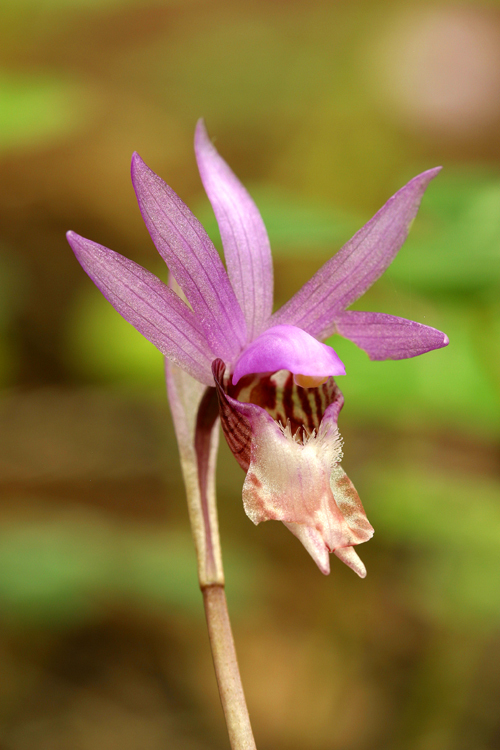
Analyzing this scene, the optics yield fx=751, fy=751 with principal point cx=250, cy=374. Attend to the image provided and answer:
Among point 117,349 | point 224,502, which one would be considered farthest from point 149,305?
point 224,502

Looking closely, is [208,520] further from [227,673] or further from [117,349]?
[117,349]

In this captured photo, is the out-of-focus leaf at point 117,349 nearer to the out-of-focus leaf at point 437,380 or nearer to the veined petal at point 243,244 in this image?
the out-of-focus leaf at point 437,380

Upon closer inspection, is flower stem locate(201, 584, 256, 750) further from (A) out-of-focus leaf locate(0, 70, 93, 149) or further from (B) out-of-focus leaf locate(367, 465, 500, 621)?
(B) out-of-focus leaf locate(367, 465, 500, 621)

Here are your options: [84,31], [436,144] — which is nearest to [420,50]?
[436,144]

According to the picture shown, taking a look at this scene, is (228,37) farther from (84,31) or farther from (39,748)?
(39,748)

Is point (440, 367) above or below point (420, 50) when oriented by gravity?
below

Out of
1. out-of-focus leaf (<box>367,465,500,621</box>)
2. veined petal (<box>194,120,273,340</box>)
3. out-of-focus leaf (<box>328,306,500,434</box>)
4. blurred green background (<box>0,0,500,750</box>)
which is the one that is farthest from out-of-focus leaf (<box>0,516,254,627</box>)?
veined petal (<box>194,120,273,340</box>)

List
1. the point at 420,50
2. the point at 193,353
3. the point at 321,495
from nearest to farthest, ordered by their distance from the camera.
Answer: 1. the point at 321,495
2. the point at 193,353
3. the point at 420,50
